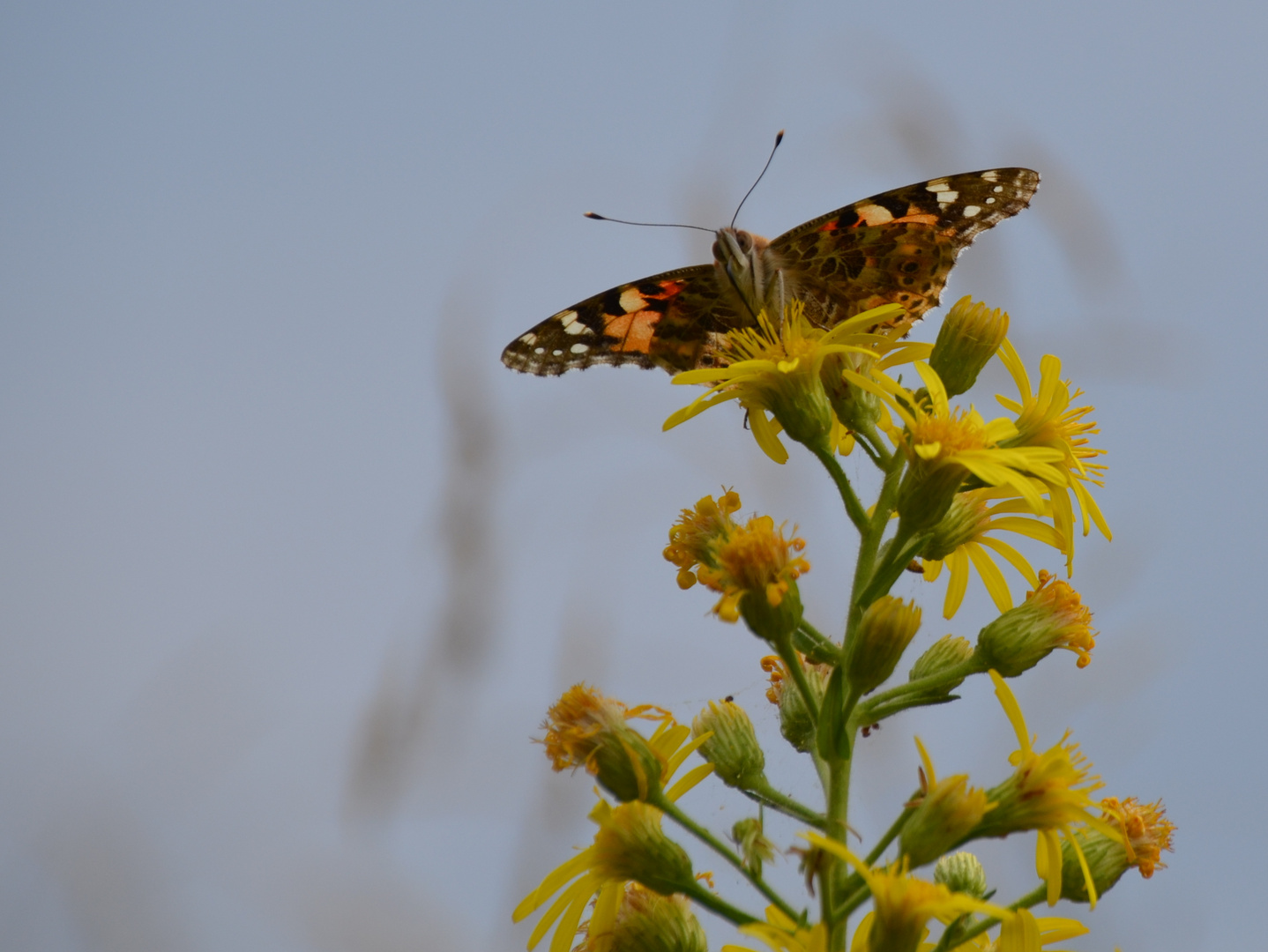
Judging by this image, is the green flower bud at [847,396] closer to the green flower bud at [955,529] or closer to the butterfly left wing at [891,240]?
the green flower bud at [955,529]

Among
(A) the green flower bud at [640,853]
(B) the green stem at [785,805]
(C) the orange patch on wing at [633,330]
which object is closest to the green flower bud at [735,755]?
(B) the green stem at [785,805]

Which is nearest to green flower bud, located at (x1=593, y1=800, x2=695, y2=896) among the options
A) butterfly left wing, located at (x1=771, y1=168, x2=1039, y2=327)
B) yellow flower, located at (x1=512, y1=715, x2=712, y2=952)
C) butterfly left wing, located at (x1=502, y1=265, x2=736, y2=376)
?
yellow flower, located at (x1=512, y1=715, x2=712, y2=952)

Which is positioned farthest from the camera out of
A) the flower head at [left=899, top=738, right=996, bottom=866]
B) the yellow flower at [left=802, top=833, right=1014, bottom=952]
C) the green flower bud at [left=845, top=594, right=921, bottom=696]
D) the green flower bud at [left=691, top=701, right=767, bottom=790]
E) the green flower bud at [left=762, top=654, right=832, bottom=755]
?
the green flower bud at [left=762, top=654, right=832, bottom=755]

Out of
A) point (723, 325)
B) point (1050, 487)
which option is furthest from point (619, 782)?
point (723, 325)

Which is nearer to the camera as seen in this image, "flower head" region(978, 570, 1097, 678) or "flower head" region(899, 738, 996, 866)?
"flower head" region(899, 738, 996, 866)

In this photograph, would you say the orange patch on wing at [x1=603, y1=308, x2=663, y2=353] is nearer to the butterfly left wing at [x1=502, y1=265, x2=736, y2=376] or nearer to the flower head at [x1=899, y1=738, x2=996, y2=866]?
the butterfly left wing at [x1=502, y1=265, x2=736, y2=376]
